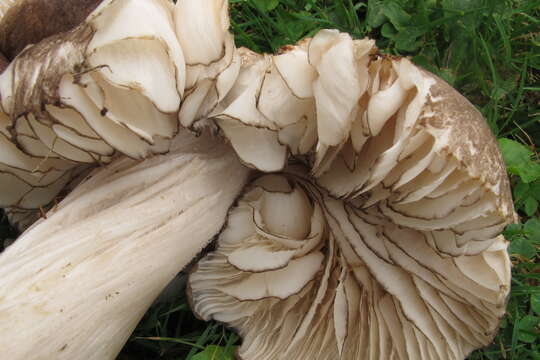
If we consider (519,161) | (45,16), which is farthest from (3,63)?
(519,161)

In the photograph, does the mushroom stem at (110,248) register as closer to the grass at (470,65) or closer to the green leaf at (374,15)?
the grass at (470,65)

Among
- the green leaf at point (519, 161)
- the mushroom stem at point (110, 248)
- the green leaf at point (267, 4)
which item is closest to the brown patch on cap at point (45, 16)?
the mushroom stem at point (110, 248)

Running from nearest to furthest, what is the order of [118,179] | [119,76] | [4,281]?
[119,76] < [4,281] < [118,179]

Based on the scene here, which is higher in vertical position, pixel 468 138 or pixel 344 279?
pixel 468 138

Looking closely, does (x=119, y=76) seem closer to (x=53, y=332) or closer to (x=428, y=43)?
(x=53, y=332)

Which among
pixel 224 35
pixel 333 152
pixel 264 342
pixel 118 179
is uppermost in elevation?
pixel 224 35

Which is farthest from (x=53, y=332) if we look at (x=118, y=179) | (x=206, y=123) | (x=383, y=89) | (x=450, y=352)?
(x=450, y=352)

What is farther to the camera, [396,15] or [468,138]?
[396,15]

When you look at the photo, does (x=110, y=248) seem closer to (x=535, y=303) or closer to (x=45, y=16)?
(x=45, y=16)

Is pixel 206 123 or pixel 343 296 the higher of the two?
pixel 206 123
